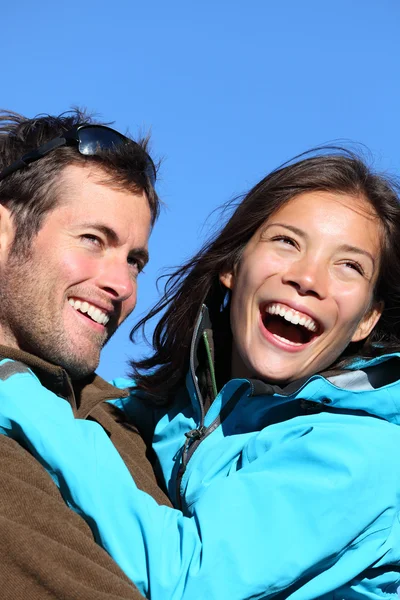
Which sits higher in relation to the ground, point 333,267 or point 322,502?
point 333,267

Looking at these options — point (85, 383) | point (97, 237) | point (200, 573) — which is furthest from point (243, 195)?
point (200, 573)

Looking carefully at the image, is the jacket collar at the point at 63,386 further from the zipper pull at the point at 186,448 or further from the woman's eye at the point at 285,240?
the woman's eye at the point at 285,240

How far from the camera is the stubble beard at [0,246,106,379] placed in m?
3.60

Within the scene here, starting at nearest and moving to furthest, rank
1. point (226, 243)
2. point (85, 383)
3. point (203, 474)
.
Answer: point (203, 474) → point (85, 383) → point (226, 243)

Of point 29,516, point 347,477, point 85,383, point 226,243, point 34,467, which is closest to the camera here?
point 29,516

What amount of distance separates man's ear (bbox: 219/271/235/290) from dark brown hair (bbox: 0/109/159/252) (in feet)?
1.87

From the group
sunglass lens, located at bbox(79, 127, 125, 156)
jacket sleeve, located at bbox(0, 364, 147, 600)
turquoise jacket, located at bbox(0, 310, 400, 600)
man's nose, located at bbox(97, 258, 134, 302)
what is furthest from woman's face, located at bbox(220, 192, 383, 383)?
jacket sleeve, located at bbox(0, 364, 147, 600)

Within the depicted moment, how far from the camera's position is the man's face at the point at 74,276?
3623mm

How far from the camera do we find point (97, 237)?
3756 millimetres

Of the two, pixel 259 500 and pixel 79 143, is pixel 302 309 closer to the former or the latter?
pixel 259 500

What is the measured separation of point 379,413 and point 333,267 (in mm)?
693

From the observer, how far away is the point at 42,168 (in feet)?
13.0

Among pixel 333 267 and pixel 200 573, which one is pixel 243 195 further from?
pixel 200 573

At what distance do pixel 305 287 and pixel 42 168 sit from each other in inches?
59.4
